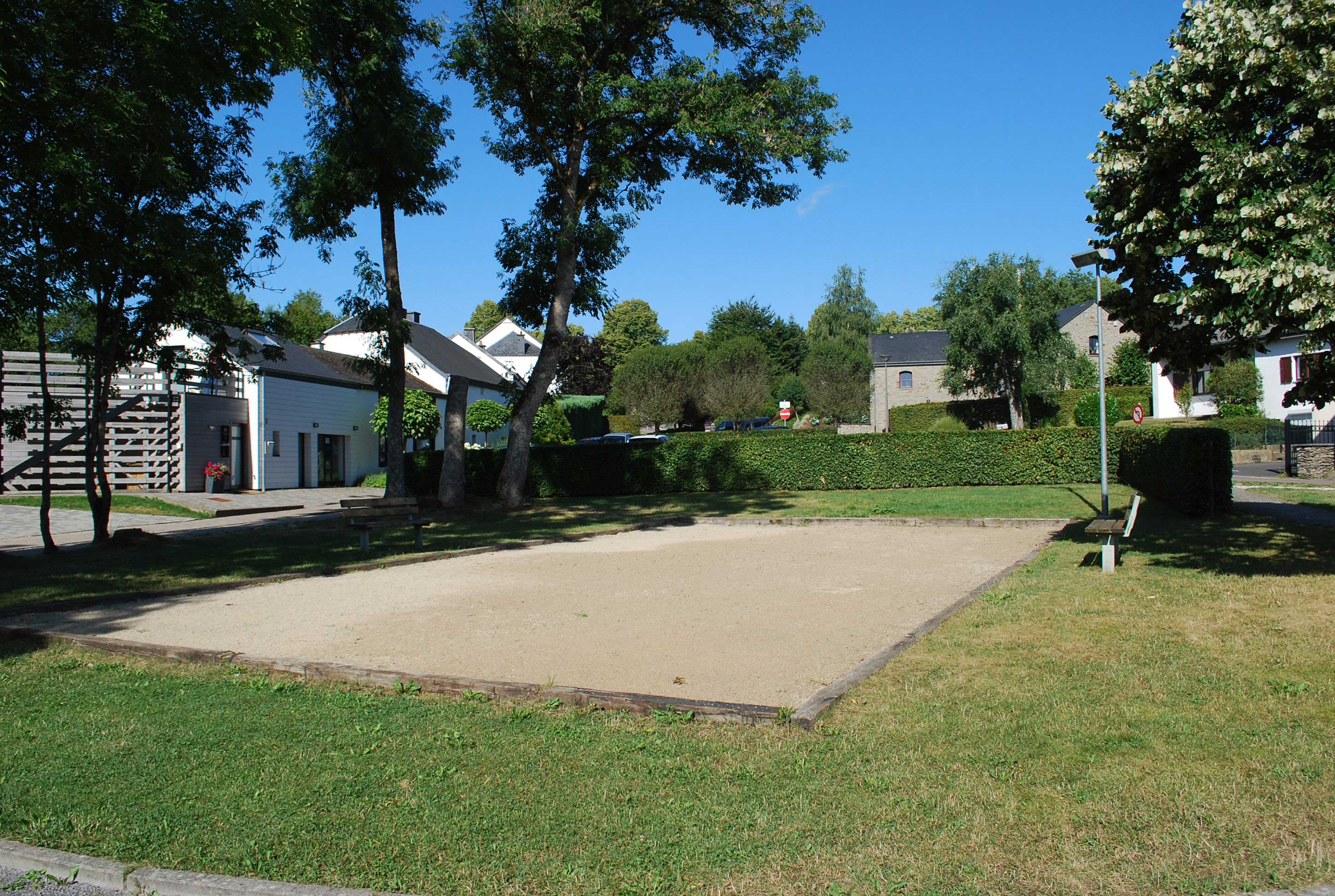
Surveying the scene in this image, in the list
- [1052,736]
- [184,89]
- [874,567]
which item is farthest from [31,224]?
[1052,736]

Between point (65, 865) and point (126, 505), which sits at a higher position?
point (126, 505)

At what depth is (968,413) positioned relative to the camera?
2048 inches

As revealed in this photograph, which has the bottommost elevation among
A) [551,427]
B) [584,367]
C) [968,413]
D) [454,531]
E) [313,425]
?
[454,531]

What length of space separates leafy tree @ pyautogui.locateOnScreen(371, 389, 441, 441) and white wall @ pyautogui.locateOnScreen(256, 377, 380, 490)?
0.92m

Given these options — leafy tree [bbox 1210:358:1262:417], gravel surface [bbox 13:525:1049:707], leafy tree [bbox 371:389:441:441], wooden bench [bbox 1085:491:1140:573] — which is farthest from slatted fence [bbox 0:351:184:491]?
leafy tree [bbox 1210:358:1262:417]

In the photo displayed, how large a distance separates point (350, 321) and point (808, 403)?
30550 millimetres

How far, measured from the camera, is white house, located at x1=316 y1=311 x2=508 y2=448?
41438mm

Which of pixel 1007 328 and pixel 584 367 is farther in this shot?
pixel 584 367

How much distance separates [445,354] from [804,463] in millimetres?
25404

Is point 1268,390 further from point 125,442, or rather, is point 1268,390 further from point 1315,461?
point 125,442

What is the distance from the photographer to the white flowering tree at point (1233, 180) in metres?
7.15

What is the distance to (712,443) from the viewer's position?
86.5 feet

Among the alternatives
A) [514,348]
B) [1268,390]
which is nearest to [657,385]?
[514,348]

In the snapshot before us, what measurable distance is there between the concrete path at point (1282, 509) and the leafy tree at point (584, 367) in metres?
52.3
